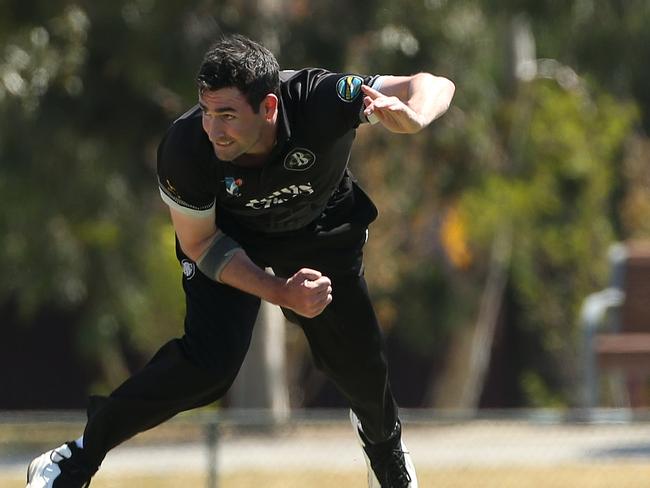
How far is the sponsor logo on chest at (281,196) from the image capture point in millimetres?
5105

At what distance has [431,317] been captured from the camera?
659 inches

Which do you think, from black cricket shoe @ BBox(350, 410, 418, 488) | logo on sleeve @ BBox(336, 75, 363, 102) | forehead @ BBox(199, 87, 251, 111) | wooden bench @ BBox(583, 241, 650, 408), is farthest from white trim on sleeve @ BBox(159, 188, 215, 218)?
wooden bench @ BBox(583, 241, 650, 408)

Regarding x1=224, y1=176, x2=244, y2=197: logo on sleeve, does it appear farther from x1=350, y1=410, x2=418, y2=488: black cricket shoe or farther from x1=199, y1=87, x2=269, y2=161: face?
x1=350, y1=410, x2=418, y2=488: black cricket shoe

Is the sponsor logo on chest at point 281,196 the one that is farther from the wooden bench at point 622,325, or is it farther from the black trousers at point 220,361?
the wooden bench at point 622,325

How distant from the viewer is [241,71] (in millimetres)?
4789

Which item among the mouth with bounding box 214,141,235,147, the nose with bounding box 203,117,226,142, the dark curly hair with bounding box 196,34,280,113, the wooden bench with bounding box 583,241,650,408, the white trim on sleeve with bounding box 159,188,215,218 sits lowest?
the wooden bench with bounding box 583,241,650,408

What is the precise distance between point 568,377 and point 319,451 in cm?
1024

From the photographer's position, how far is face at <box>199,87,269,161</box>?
4773 millimetres

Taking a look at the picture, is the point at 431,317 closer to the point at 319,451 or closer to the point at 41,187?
the point at 41,187

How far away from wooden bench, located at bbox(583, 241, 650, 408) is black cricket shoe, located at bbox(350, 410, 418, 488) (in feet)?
19.3

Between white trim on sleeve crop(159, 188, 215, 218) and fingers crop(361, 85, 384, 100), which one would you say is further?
white trim on sleeve crop(159, 188, 215, 218)

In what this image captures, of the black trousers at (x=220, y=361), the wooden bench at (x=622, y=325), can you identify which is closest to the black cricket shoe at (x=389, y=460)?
the black trousers at (x=220, y=361)

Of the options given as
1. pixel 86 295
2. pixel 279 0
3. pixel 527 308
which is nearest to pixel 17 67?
pixel 279 0

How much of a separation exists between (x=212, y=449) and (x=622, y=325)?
504cm
